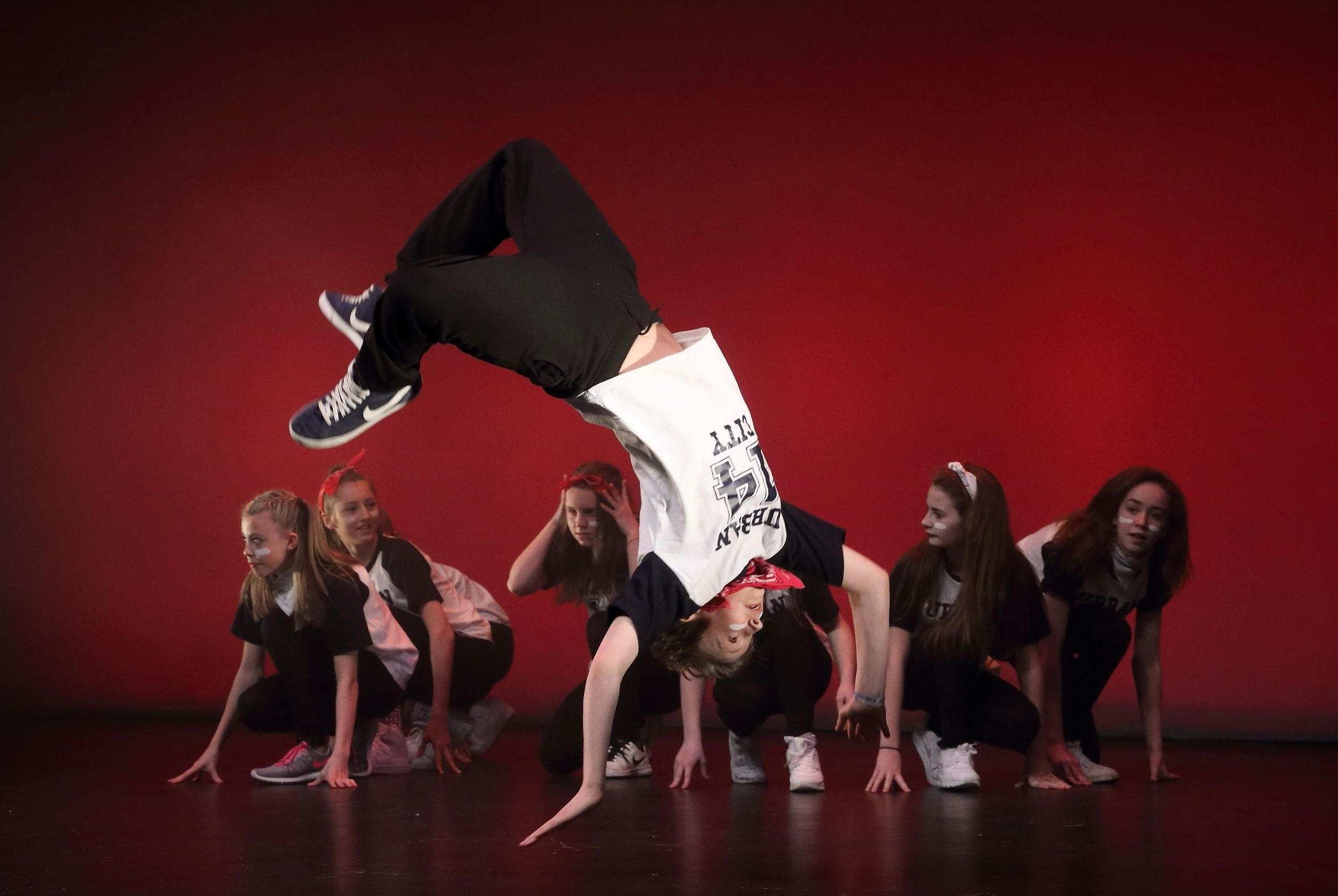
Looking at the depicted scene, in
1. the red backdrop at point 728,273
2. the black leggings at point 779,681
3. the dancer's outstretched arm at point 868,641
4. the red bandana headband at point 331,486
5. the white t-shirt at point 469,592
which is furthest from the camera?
the red backdrop at point 728,273

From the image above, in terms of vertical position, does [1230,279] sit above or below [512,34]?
below

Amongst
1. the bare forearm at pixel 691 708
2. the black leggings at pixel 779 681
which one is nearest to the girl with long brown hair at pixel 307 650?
the bare forearm at pixel 691 708

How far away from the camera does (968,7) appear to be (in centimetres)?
513

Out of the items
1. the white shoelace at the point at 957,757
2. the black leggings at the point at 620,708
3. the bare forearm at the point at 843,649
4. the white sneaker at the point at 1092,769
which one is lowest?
the white sneaker at the point at 1092,769

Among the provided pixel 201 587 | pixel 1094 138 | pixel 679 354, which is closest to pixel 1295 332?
pixel 1094 138

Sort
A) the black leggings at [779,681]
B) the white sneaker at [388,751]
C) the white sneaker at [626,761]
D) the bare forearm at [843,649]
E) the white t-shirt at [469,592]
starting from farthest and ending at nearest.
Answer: the white t-shirt at [469,592]
the white sneaker at [388,751]
the white sneaker at [626,761]
the black leggings at [779,681]
the bare forearm at [843,649]

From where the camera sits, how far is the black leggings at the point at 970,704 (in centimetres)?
370

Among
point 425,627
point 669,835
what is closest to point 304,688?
point 425,627

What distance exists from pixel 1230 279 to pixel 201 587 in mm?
4402

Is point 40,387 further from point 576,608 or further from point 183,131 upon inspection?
point 576,608

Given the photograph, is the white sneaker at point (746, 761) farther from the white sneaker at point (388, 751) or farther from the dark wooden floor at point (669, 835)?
the white sneaker at point (388, 751)

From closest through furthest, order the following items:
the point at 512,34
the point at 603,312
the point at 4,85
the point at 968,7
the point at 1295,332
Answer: the point at 603,312 → the point at 1295,332 → the point at 968,7 → the point at 512,34 → the point at 4,85

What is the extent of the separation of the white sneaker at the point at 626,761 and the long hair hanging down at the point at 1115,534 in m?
1.42

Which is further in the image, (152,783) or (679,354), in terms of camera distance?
(152,783)
